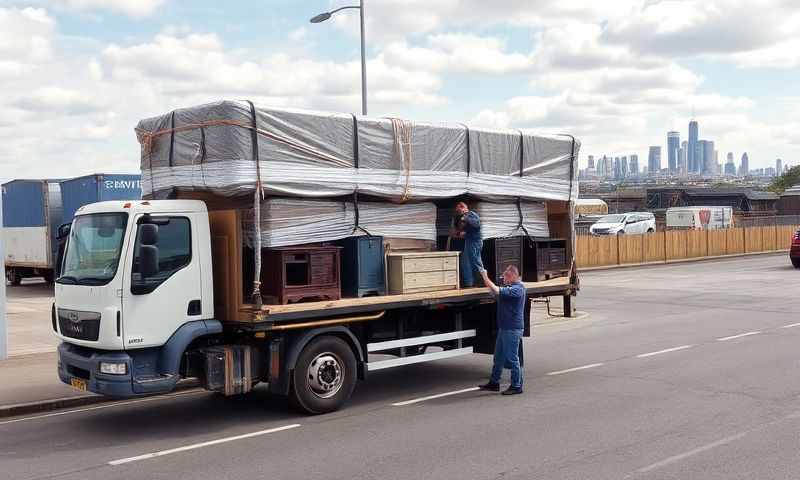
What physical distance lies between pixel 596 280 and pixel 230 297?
2315 cm

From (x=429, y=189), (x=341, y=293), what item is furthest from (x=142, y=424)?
(x=429, y=189)

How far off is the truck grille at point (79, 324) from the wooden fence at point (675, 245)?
28602mm

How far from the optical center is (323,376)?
959 cm

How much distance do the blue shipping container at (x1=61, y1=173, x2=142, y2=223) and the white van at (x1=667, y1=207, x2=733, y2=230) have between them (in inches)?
1669

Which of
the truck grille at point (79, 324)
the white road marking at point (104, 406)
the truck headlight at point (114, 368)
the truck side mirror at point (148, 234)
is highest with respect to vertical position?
the truck side mirror at point (148, 234)

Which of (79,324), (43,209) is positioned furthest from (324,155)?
(43,209)

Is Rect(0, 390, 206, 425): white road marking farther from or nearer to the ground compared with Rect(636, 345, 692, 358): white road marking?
nearer to the ground

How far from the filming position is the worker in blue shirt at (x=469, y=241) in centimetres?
1071

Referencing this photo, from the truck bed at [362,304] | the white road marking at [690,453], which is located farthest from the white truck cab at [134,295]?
the white road marking at [690,453]

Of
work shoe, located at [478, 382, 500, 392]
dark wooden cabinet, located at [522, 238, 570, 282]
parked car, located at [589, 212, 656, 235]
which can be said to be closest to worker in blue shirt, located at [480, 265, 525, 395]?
work shoe, located at [478, 382, 500, 392]

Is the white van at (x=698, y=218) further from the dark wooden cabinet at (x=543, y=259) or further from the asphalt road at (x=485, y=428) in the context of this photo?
the dark wooden cabinet at (x=543, y=259)

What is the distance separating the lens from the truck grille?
862 cm

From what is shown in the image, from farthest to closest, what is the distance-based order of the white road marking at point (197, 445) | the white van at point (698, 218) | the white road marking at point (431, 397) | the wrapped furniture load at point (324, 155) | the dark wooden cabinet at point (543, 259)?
the white van at point (698, 218)
the dark wooden cabinet at point (543, 259)
the white road marking at point (431, 397)
the wrapped furniture load at point (324, 155)
the white road marking at point (197, 445)

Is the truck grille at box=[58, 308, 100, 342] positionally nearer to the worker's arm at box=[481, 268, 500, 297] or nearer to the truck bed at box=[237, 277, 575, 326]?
the truck bed at box=[237, 277, 575, 326]
